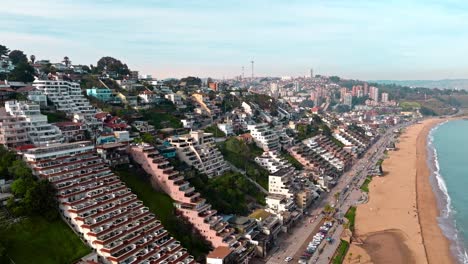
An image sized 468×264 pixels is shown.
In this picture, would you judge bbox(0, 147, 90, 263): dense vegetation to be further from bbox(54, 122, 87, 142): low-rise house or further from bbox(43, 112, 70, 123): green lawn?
bbox(43, 112, 70, 123): green lawn

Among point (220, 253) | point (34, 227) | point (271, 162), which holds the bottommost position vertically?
point (220, 253)

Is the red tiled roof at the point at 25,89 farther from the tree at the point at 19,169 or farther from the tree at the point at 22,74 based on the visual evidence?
the tree at the point at 19,169

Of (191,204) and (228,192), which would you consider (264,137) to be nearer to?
(228,192)

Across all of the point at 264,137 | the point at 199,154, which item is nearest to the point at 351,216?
the point at 199,154

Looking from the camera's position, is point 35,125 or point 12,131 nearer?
point 12,131

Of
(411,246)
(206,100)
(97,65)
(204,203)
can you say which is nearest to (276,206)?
(204,203)

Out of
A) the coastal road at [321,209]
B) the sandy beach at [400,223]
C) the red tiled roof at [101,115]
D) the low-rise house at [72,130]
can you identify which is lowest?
the sandy beach at [400,223]

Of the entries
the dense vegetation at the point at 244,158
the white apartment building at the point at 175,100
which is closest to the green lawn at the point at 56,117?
the dense vegetation at the point at 244,158
